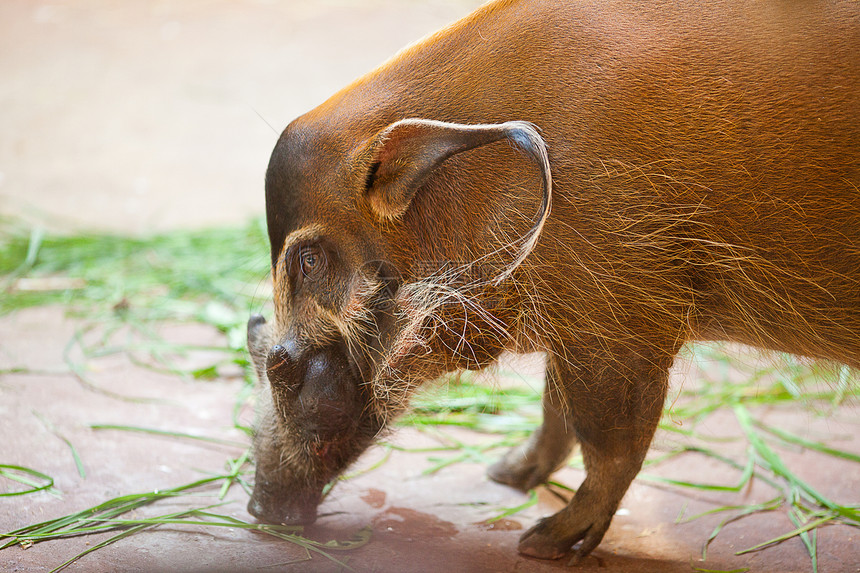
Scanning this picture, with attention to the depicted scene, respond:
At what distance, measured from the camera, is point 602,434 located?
6.12 feet

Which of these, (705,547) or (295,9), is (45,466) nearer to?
(705,547)

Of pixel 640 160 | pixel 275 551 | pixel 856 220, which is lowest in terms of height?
pixel 275 551

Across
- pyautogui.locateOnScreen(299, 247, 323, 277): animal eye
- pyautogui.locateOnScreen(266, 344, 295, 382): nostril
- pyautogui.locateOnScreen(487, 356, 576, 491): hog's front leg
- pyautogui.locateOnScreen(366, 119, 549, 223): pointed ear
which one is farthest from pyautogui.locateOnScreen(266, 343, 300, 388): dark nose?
pyautogui.locateOnScreen(487, 356, 576, 491): hog's front leg

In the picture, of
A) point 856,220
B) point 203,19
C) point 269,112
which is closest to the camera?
point 856,220

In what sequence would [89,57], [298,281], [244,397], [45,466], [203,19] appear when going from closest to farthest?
[298,281] < [45,466] < [244,397] < [89,57] < [203,19]

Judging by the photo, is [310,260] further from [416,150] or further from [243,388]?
[243,388]

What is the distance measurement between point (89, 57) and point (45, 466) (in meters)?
6.21

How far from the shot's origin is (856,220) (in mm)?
1684

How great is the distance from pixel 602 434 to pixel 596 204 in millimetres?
545

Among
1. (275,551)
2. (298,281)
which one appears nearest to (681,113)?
(298,281)

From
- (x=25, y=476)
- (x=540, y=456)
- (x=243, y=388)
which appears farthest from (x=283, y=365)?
(x=243, y=388)

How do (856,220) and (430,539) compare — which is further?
(430,539)

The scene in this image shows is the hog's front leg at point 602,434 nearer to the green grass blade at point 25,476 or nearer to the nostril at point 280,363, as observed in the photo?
the nostril at point 280,363

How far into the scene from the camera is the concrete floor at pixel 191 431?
6.20 ft
